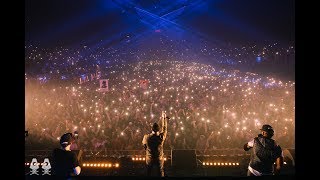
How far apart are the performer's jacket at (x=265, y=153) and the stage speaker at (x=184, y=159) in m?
3.65

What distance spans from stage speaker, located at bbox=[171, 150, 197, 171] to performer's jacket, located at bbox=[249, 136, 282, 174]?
3655 millimetres

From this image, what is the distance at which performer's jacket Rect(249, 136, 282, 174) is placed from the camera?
17.5ft

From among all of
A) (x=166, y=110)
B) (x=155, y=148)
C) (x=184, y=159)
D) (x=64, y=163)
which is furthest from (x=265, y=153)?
(x=166, y=110)

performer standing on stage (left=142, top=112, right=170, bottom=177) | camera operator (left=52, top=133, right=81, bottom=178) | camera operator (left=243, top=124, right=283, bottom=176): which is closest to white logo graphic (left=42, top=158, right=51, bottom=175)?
performer standing on stage (left=142, top=112, right=170, bottom=177)

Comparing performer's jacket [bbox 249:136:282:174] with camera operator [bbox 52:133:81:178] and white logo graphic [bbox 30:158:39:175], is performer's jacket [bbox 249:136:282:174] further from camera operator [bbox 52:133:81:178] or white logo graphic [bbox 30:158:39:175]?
white logo graphic [bbox 30:158:39:175]

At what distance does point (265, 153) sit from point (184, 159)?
395 cm

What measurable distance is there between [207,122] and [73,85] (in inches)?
352

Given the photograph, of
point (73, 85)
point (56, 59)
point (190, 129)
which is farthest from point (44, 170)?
point (56, 59)

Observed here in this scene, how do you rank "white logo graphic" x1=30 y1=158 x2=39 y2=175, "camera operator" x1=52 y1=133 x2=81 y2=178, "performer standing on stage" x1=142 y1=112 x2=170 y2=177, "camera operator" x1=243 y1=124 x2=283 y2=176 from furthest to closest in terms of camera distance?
"white logo graphic" x1=30 y1=158 x2=39 y2=175
"performer standing on stage" x1=142 y1=112 x2=170 y2=177
"camera operator" x1=243 y1=124 x2=283 y2=176
"camera operator" x1=52 y1=133 x2=81 y2=178

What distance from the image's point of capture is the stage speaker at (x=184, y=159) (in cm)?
893

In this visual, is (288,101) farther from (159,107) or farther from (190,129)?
(159,107)

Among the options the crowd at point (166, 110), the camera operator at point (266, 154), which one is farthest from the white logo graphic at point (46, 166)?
the camera operator at point (266, 154)

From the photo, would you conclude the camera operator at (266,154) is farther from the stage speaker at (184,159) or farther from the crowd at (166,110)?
the crowd at (166,110)
